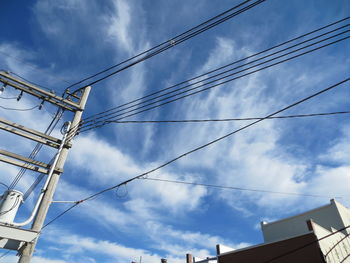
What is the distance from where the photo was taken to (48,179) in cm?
755

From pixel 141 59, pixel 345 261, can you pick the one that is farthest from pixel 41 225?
pixel 345 261

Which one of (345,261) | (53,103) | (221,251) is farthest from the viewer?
(221,251)

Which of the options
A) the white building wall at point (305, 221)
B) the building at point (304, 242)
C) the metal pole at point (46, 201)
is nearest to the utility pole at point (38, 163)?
the metal pole at point (46, 201)

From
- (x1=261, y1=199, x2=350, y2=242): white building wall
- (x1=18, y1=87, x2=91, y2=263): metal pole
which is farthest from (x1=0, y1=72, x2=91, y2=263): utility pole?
(x1=261, y1=199, x2=350, y2=242): white building wall

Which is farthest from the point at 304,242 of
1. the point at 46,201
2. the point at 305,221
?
the point at 46,201

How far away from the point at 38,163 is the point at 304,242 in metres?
13.9

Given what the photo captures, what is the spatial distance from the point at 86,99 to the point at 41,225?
5.33m

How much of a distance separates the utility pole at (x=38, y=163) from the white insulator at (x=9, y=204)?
0.14 meters

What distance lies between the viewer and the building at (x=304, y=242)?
1234 cm

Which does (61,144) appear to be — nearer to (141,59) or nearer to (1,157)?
(1,157)

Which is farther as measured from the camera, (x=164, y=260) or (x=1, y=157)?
(x=164, y=260)

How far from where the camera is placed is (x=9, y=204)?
648cm

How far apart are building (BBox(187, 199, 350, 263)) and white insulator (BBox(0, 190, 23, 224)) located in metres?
10.6

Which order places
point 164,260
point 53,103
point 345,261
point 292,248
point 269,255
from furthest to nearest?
1. point 164,260
2. point 269,255
3. point 292,248
4. point 345,261
5. point 53,103
